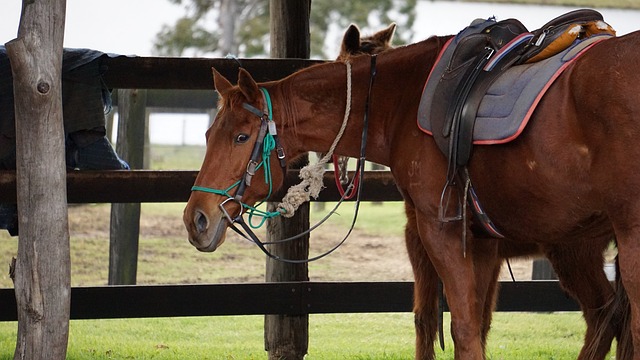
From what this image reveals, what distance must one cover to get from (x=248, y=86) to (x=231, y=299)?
5.87 ft

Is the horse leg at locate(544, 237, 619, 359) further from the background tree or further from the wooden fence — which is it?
the background tree

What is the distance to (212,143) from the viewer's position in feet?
13.0

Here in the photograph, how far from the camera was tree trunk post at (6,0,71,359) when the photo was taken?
12.6 ft

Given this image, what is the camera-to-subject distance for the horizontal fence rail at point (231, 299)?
511 cm

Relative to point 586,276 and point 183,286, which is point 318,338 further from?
point 586,276

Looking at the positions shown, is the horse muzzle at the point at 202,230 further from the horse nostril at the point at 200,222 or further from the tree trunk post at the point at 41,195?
the tree trunk post at the point at 41,195

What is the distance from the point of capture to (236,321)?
7.52m

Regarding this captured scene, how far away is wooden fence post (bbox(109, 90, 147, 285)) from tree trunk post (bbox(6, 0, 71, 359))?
292 cm

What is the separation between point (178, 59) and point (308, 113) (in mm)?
1349

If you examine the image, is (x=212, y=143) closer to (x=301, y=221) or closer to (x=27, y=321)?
(x=27, y=321)

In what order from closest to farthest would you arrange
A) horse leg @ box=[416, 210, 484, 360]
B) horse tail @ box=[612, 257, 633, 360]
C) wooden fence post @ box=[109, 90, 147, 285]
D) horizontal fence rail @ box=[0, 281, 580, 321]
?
horse leg @ box=[416, 210, 484, 360]
horse tail @ box=[612, 257, 633, 360]
horizontal fence rail @ box=[0, 281, 580, 321]
wooden fence post @ box=[109, 90, 147, 285]

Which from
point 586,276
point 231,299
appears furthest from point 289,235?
point 586,276

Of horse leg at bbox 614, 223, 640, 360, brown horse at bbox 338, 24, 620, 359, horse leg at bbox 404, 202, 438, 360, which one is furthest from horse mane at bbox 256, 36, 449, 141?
horse leg at bbox 614, 223, 640, 360

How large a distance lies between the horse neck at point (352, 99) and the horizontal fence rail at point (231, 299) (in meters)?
1.40
